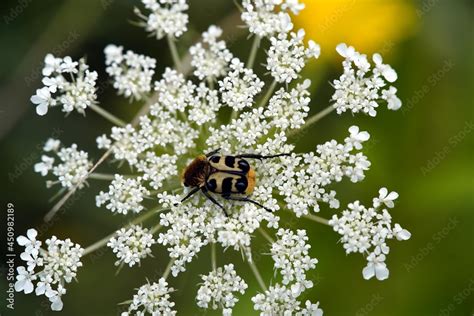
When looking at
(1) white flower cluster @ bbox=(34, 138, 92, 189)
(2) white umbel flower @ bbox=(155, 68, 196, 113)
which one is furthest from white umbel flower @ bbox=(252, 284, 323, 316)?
(1) white flower cluster @ bbox=(34, 138, 92, 189)

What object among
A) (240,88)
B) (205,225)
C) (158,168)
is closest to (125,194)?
(158,168)

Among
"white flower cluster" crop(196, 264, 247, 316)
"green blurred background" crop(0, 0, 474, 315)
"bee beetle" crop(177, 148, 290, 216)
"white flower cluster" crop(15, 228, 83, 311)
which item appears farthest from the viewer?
"green blurred background" crop(0, 0, 474, 315)

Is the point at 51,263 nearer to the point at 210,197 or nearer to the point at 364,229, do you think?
the point at 210,197

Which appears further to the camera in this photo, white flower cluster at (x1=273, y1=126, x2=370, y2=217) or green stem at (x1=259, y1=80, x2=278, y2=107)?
green stem at (x1=259, y1=80, x2=278, y2=107)

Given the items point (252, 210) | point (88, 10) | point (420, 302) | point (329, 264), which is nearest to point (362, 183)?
point (329, 264)

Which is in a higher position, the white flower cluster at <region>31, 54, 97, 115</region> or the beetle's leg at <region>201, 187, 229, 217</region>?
Result: the white flower cluster at <region>31, 54, 97, 115</region>

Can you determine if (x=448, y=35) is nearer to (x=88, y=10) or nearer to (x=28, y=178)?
(x=88, y=10)

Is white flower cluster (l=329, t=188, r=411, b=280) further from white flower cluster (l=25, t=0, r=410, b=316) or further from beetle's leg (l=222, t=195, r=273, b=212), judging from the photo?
beetle's leg (l=222, t=195, r=273, b=212)
